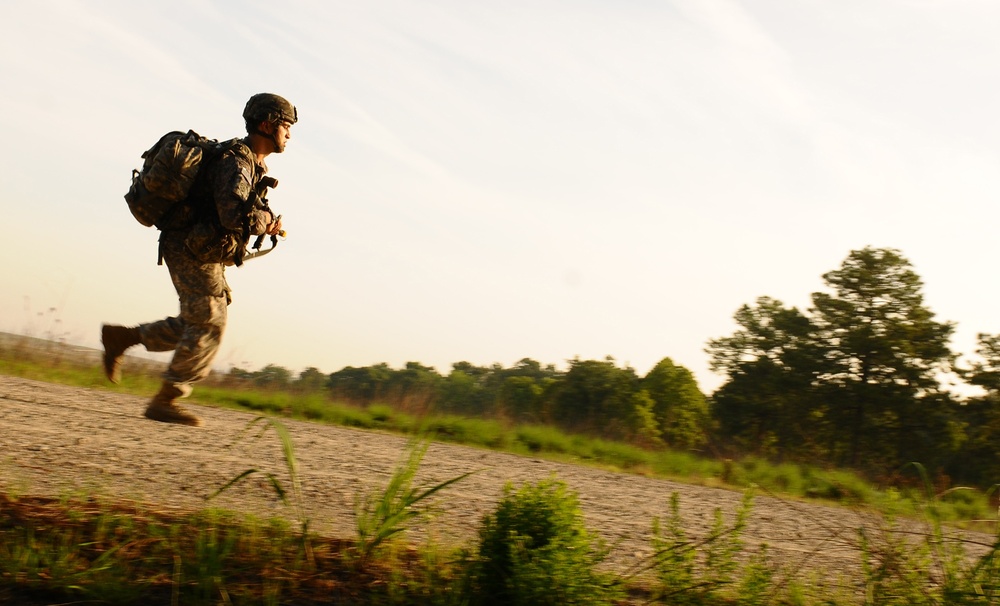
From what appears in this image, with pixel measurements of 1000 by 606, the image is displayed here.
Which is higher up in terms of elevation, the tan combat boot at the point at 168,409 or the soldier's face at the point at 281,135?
the soldier's face at the point at 281,135

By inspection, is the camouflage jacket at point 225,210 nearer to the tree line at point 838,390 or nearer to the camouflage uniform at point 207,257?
the camouflage uniform at point 207,257

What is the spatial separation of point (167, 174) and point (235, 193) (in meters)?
0.38

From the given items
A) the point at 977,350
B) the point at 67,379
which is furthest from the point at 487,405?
the point at 977,350

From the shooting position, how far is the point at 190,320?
516 cm

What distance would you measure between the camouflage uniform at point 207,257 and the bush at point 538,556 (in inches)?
106

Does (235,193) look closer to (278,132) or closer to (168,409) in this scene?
(278,132)

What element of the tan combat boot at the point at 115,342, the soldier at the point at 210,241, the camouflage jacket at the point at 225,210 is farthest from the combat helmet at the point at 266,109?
the tan combat boot at the point at 115,342

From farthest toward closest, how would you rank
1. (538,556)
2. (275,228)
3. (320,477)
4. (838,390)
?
(838,390)
(275,228)
(320,477)
(538,556)

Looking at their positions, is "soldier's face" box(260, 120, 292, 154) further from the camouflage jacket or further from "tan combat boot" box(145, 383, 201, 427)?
"tan combat boot" box(145, 383, 201, 427)

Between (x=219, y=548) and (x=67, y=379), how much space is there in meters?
6.59

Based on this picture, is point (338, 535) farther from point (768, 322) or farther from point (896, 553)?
point (768, 322)

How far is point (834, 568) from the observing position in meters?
3.74

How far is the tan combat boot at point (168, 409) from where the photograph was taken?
5.36m

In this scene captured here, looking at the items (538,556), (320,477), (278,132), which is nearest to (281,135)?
(278,132)
